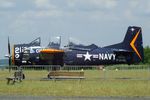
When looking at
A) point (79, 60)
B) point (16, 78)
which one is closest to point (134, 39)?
point (79, 60)

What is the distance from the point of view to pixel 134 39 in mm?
48250

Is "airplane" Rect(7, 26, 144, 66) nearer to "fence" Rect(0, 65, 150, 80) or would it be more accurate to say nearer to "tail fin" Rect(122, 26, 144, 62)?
"tail fin" Rect(122, 26, 144, 62)

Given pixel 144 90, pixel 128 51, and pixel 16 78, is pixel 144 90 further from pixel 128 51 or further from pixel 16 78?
pixel 128 51

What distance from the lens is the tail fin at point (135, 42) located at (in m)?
46.3

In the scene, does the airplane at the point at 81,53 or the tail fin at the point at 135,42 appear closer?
the airplane at the point at 81,53

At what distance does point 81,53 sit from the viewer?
44.5m

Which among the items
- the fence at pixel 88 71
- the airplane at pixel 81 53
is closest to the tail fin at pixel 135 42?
the airplane at pixel 81 53

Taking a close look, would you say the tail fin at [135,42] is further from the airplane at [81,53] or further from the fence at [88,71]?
the fence at [88,71]

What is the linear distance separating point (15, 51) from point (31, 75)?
952 cm

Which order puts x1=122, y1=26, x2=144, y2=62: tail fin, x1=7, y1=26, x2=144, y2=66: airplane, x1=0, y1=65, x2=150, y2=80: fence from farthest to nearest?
x1=122, y1=26, x2=144, y2=62: tail fin < x1=7, y1=26, x2=144, y2=66: airplane < x1=0, y1=65, x2=150, y2=80: fence

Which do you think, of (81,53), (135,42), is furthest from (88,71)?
(135,42)

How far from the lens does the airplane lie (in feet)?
134

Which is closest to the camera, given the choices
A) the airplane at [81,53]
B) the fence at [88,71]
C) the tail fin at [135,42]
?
the fence at [88,71]

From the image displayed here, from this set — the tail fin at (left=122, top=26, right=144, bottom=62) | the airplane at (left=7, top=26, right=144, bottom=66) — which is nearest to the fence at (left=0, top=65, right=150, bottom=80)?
the airplane at (left=7, top=26, right=144, bottom=66)
